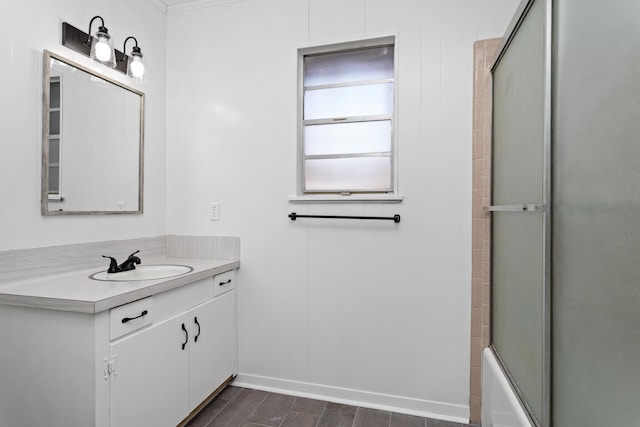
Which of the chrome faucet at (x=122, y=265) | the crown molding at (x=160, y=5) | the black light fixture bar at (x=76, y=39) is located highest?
the crown molding at (x=160, y=5)

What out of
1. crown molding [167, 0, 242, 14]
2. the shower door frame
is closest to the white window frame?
crown molding [167, 0, 242, 14]

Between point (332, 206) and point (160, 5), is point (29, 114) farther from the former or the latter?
point (332, 206)

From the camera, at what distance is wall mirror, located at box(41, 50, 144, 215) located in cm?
168

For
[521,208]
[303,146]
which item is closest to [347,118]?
[303,146]

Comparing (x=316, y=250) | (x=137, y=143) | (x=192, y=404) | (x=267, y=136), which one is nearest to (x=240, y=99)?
(x=267, y=136)

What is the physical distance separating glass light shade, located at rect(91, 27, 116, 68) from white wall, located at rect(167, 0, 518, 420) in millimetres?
659

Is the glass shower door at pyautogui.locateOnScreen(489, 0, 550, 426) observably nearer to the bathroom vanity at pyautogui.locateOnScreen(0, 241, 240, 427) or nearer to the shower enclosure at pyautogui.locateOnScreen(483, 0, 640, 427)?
the shower enclosure at pyautogui.locateOnScreen(483, 0, 640, 427)

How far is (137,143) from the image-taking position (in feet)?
7.25

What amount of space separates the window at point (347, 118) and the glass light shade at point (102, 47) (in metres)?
1.07

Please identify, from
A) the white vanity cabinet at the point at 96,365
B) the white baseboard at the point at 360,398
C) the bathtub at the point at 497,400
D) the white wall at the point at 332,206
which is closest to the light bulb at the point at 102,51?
the white wall at the point at 332,206

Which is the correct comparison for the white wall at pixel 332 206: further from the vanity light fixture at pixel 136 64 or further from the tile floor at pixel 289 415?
the vanity light fixture at pixel 136 64

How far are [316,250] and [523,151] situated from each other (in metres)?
1.27

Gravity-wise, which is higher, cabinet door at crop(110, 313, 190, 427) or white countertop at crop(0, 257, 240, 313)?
white countertop at crop(0, 257, 240, 313)

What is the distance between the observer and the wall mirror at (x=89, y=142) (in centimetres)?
168
